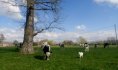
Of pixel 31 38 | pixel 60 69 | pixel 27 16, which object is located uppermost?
pixel 27 16

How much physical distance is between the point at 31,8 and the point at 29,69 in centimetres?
1617

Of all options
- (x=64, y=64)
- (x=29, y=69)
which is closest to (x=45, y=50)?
(x=64, y=64)

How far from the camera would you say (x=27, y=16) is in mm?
38656

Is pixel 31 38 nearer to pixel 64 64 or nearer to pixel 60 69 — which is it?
pixel 64 64

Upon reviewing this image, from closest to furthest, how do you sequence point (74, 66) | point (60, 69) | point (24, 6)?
point (60, 69) → point (74, 66) → point (24, 6)

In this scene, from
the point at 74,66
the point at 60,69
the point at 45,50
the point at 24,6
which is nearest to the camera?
the point at 60,69

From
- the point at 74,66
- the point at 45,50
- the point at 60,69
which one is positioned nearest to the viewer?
the point at 60,69

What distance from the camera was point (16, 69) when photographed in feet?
76.9

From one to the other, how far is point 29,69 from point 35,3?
15.9 metres

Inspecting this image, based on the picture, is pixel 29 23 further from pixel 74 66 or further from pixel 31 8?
pixel 74 66

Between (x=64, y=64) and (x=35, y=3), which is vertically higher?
(x=35, y=3)

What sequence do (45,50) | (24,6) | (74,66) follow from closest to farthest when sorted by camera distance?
(74,66), (45,50), (24,6)

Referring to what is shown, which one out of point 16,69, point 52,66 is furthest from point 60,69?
point 16,69

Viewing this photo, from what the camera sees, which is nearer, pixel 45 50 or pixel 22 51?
pixel 45 50
